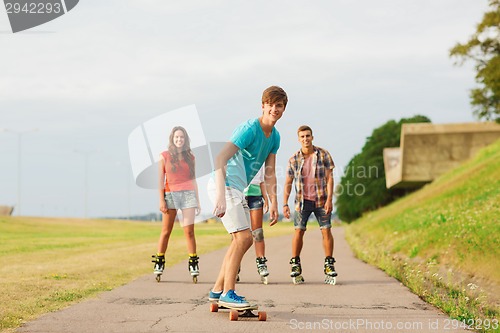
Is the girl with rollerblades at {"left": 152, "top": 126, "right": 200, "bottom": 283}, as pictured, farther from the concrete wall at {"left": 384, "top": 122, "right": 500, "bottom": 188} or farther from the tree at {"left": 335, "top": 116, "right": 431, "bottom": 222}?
Result: the tree at {"left": 335, "top": 116, "right": 431, "bottom": 222}

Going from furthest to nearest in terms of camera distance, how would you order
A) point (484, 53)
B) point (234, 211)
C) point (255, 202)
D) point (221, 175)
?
point (484, 53) → point (255, 202) → point (234, 211) → point (221, 175)

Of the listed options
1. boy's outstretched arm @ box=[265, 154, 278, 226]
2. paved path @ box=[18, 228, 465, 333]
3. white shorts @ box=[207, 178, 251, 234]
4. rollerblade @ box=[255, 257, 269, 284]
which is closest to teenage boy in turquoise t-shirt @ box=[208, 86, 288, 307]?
white shorts @ box=[207, 178, 251, 234]

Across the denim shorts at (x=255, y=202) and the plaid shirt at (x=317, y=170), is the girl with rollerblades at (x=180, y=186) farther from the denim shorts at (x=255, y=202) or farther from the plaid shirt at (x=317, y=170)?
the plaid shirt at (x=317, y=170)

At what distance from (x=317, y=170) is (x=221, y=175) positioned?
3.60 metres

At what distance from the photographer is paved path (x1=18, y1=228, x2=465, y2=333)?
19.4 ft

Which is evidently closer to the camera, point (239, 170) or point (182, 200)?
point (239, 170)

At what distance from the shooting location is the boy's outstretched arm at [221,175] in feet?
19.7

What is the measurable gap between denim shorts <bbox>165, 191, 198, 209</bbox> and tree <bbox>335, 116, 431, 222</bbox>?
5067 centimetres

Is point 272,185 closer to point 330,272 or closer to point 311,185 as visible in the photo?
point 311,185

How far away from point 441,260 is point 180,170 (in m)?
4.37

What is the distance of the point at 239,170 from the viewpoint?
6.26 metres

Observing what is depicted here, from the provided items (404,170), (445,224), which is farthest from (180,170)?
(404,170)

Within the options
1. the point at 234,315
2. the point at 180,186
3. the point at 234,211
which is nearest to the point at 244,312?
the point at 234,315

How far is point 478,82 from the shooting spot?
37.9m
